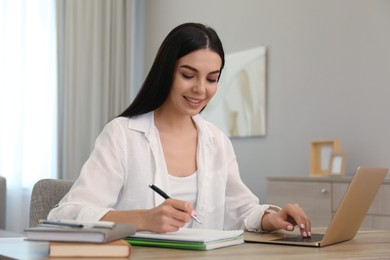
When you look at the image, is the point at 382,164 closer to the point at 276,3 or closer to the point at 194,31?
the point at 276,3

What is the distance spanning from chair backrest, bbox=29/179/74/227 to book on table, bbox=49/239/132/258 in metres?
0.87

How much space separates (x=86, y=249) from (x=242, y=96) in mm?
3853

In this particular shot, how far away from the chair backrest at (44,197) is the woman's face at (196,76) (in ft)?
1.75

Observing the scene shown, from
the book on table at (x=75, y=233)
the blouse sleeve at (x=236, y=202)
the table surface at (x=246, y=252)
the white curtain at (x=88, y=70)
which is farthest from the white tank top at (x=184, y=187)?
the white curtain at (x=88, y=70)

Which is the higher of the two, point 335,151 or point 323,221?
point 335,151

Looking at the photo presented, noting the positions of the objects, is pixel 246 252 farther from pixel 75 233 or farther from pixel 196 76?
pixel 196 76

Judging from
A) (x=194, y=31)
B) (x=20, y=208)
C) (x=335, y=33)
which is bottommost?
(x=20, y=208)

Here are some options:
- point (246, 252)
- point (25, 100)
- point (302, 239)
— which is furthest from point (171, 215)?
point (25, 100)

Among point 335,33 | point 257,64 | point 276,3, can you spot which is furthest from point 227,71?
point 335,33

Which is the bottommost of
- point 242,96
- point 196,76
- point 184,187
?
point 184,187

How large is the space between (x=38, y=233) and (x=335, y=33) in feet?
11.1

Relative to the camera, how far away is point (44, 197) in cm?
218

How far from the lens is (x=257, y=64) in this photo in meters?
4.93

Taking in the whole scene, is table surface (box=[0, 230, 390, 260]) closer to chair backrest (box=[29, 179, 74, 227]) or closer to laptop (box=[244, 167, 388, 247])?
laptop (box=[244, 167, 388, 247])
